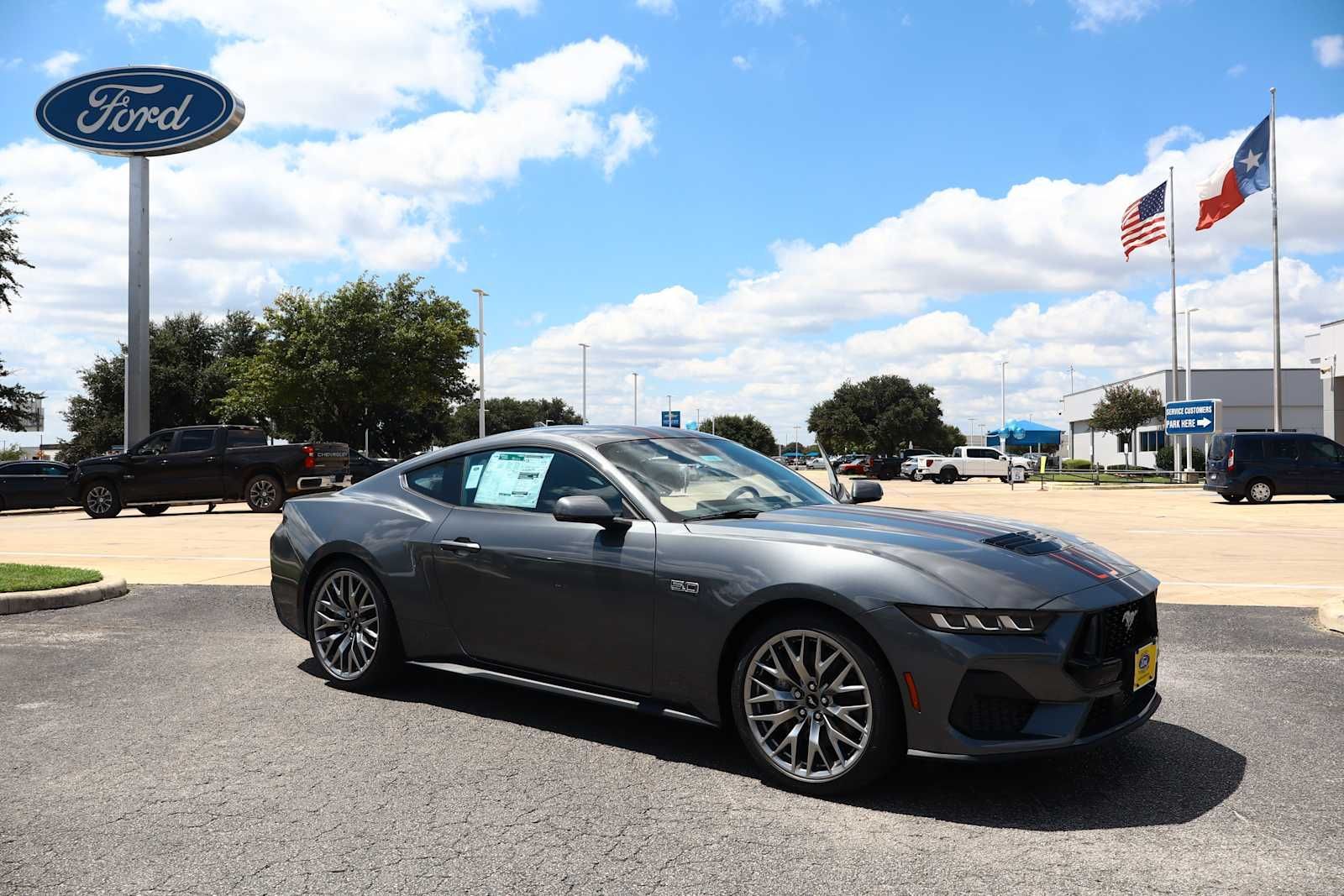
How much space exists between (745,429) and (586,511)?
14573 centimetres

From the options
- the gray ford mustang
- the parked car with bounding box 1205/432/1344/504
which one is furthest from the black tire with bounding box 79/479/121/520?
the parked car with bounding box 1205/432/1344/504

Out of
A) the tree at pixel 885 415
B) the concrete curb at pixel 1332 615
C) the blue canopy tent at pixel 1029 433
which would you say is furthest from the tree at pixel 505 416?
the concrete curb at pixel 1332 615

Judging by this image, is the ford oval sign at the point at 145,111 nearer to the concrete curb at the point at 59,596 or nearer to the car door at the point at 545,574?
the concrete curb at the point at 59,596

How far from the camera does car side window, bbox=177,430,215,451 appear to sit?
20484 millimetres

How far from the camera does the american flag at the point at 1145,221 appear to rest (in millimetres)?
37000

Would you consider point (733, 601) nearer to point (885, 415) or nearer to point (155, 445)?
point (155, 445)

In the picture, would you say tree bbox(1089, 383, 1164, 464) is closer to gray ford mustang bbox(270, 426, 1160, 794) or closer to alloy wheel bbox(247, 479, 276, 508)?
alloy wheel bbox(247, 479, 276, 508)

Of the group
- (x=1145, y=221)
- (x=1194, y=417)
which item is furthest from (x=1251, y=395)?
(x=1145, y=221)

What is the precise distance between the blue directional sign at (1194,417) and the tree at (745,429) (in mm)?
98705

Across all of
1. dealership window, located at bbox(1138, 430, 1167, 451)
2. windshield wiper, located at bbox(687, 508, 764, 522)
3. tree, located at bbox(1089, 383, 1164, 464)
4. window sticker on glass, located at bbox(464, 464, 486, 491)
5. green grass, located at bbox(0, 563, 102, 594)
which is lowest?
green grass, located at bbox(0, 563, 102, 594)

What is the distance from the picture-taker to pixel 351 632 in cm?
541

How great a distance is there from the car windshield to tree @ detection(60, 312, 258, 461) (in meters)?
46.2

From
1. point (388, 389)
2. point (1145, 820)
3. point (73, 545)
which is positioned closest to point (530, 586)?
point (1145, 820)

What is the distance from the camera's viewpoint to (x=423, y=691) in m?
5.46
